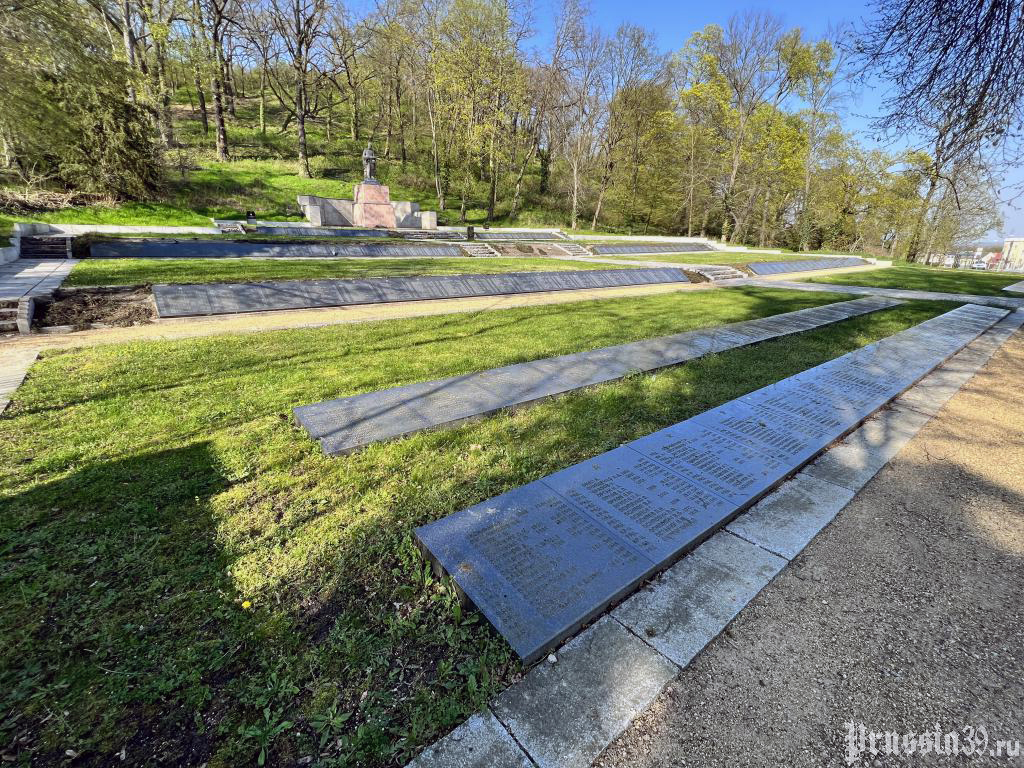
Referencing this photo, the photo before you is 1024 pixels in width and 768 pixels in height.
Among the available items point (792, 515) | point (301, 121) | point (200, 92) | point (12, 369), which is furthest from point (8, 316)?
point (200, 92)

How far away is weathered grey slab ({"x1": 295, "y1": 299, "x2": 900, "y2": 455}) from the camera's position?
13.1 feet

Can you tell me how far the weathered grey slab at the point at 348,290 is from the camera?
8133 mm

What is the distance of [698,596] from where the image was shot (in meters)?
2.40

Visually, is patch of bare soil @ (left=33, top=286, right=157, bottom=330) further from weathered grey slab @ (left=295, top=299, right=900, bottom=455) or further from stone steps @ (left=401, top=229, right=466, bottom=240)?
stone steps @ (left=401, top=229, right=466, bottom=240)

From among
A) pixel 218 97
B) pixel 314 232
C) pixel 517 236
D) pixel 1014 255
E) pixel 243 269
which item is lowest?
pixel 243 269

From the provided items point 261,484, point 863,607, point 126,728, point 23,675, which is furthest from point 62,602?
point 863,607

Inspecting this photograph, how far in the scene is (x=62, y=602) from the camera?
2.22m

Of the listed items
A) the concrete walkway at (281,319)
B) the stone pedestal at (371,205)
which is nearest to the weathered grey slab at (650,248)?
the concrete walkway at (281,319)

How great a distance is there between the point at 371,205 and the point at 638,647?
3131cm

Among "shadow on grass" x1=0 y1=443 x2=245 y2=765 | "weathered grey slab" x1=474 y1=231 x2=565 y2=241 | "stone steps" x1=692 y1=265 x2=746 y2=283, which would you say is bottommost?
"shadow on grass" x1=0 y1=443 x2=245 y2=765

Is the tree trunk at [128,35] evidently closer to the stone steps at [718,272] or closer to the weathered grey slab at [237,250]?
the weathered grey slab at [237,250]

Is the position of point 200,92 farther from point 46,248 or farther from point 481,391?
point 481,391

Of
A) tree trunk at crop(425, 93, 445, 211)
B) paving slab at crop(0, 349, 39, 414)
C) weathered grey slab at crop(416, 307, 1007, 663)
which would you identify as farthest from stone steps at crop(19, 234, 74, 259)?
tree trunk at crop(425, 93, 445, 211)

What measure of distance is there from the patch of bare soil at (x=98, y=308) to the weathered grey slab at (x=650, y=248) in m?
19.9
